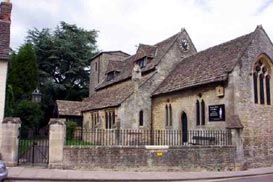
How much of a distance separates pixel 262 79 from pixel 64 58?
1277 inches

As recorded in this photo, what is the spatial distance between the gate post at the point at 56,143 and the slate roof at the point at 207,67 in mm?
10636

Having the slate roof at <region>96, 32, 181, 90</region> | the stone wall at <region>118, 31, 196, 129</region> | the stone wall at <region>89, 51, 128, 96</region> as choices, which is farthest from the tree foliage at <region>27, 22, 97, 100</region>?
the stone wall at <region>118, 31, 196, 129</region>

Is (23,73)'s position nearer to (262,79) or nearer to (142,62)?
(142,62)

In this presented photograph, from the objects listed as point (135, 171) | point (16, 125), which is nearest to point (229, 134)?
point (135, 171)

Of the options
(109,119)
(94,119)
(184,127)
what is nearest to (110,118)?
(109,119)

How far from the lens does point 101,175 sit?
14.0 metres

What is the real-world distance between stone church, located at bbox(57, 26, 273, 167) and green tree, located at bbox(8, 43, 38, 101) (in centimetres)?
894

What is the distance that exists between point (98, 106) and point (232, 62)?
15117 millimetres

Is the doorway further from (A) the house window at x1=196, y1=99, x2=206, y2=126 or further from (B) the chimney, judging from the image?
(B) the chimney

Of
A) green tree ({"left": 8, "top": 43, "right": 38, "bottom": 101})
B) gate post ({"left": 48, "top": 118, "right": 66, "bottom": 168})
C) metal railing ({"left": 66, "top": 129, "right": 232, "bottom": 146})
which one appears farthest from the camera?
green tree ({"left": 8, "top": 43, "right": 38, "bottom": 101})

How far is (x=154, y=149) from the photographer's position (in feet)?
52.5

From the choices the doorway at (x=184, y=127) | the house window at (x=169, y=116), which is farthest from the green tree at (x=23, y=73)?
the doorway at (x=184, y=127)

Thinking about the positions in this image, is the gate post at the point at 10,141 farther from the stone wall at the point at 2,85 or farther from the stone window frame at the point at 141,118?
the stone window frame at the point at 141,118

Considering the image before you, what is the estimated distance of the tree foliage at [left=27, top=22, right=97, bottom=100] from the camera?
44.7m
